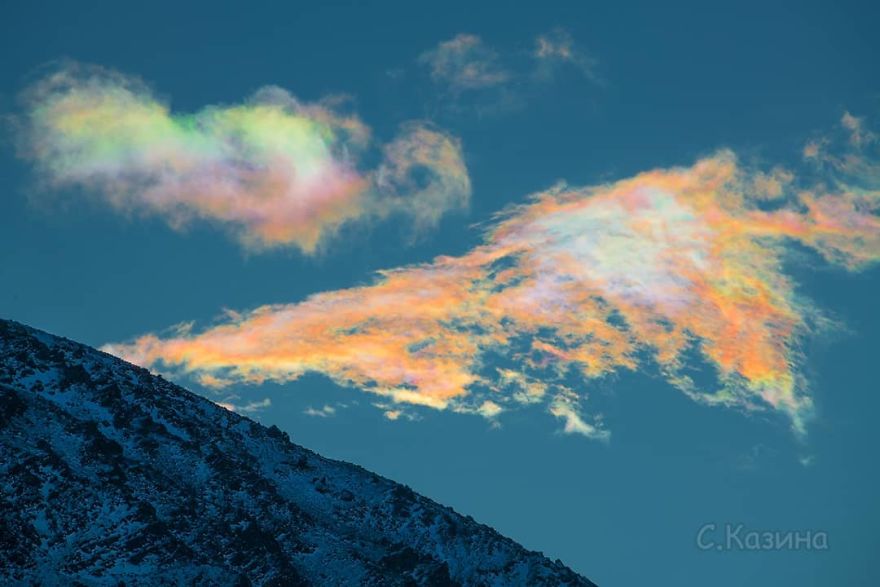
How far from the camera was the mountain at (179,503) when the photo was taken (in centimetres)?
8306

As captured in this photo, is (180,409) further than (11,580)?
Yes

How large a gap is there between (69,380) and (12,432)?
583 inches

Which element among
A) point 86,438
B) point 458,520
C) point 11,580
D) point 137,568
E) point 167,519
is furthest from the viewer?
point 458,520

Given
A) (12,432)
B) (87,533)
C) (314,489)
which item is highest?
(314,489)

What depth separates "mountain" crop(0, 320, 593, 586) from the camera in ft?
273

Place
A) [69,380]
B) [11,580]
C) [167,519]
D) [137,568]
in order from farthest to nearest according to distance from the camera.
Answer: [69,380]
[167,519]
[137,568]
[11,580]

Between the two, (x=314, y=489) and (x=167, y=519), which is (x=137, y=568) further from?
(x=314, y=489)

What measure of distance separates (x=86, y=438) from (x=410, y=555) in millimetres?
38317

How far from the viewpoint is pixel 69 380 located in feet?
347

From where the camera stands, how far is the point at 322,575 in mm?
93312

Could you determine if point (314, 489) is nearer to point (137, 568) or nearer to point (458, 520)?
point (458, 520)

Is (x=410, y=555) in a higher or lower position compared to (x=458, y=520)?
lower

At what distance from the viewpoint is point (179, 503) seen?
93.9m

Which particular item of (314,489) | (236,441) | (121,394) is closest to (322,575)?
(314,489)
